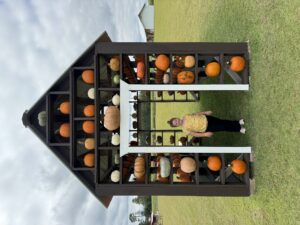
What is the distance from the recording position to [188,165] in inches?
269

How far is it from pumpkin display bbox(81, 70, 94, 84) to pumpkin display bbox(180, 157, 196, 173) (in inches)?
102

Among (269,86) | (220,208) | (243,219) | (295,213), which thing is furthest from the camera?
(220,208)

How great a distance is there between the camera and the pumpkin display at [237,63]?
6.97 m

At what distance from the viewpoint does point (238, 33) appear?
8375mm

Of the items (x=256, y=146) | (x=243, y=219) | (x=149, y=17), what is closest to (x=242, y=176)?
(x=256, y=146)

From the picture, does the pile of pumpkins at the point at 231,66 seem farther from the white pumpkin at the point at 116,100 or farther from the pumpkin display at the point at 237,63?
the white pumpkin at the point at 116,100

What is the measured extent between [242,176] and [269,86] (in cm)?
207

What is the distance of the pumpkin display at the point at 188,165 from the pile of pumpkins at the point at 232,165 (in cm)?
35

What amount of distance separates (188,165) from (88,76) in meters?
2.84

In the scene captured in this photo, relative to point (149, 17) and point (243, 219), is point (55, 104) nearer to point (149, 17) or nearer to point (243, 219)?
point (243, 219)

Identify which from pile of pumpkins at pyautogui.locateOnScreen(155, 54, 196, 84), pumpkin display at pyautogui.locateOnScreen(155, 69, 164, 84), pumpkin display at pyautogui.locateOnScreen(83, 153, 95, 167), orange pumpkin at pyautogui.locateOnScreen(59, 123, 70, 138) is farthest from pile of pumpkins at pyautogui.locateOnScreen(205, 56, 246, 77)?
orange pumpkin at pyautogui.locateOnScreen(59, 123, 70, 138)

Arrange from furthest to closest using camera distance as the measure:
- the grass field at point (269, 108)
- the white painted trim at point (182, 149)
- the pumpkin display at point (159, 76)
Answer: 1. the pumpkin display at point (159, 76)
2. the white painted trim at point (182, 149)
3. the grass field at point (269, 108)

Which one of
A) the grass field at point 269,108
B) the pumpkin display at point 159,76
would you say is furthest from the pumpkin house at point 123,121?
the grass field at point 269,108

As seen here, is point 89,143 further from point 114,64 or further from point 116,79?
point 114,64
